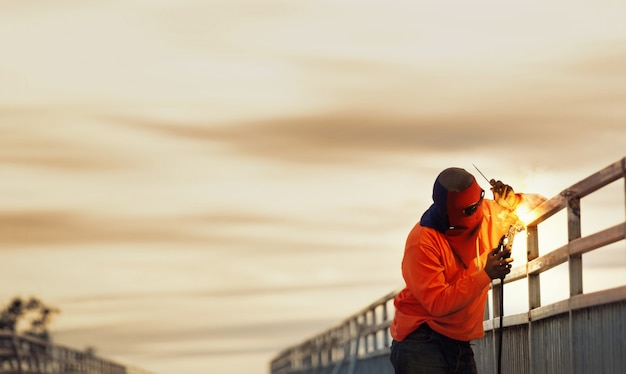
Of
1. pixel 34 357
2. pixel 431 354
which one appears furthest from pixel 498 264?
pixel 34 357

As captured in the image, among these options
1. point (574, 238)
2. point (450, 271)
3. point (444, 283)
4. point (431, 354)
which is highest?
point (574, 238)

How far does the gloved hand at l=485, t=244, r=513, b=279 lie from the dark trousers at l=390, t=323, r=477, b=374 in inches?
37.6

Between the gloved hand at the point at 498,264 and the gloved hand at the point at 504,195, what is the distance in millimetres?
1027

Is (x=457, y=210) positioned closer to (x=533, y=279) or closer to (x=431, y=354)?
(x=431, y=354)

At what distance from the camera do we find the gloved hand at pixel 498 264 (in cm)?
937

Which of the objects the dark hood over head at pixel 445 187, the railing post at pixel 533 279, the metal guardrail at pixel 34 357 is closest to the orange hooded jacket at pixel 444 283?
the dark hood over head at pixel 445 187

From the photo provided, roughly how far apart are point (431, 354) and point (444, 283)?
62 cm

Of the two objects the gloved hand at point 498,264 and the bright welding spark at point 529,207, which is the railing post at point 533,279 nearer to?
the bright welding spark at point 529,207

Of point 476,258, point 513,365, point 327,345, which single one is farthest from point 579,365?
point 327,345

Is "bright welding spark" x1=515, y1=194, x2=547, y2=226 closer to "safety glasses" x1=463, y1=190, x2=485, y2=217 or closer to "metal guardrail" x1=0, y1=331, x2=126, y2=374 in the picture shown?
"safety glasses" x1=463, y1=190, x2=485, y2=217

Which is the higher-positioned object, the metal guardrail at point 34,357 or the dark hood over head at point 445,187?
the metal guardrail at point 34,357

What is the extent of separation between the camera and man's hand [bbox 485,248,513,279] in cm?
937

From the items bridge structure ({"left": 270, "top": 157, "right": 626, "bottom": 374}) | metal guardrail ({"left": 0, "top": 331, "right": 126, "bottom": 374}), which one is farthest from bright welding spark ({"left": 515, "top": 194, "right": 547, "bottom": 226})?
metal guardrail ({"left": 0, "top": 331, "right": 126, "bottom": 374})

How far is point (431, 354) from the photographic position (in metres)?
10.2
